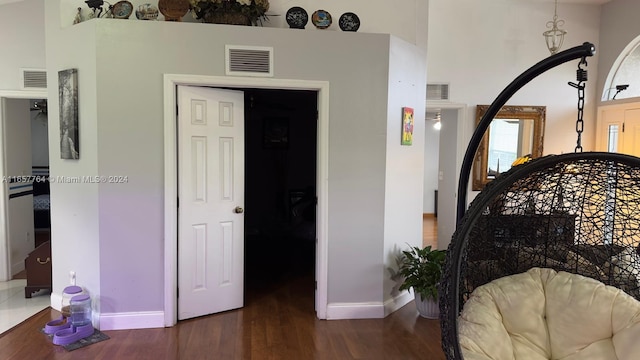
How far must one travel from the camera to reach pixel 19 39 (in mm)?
4582

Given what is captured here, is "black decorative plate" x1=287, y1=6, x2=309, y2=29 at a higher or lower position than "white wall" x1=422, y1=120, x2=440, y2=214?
higher

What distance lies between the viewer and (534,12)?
5.30 metres

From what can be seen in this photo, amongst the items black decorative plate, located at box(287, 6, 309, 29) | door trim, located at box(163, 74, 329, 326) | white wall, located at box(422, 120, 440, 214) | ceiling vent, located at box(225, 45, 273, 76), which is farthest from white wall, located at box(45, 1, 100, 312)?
white wall, located at box(422, 120, 440, 214)

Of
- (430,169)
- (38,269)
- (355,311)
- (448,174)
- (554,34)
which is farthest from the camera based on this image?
(430,169)

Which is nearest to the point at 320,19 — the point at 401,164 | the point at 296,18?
the point at 296,18

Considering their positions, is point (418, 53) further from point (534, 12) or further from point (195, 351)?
point (195, 351)

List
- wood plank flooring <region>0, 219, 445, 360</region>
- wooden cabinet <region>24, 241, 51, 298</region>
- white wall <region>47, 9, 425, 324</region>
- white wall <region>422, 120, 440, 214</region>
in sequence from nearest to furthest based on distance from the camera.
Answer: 1. wood plank flooring <region>0, 219, 445, 360</region>
2. white wall <region>47, 9, 425, 324</region>
3. wooden cabinet <region>24, 241, 51, 298</region>
4. white wall <region>422, 120, 440, 214</region>

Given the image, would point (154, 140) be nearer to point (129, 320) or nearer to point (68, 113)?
point (68, 113)

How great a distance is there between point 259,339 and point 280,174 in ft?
11.6

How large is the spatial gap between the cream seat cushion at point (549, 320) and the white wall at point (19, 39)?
4.67 meters

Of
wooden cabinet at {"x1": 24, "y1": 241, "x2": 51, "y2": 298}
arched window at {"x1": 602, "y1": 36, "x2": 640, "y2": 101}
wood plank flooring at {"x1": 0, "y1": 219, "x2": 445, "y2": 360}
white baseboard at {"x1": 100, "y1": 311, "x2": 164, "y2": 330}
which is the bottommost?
wood plank flooring at {"x1": 0, "y1": 219, "x2": 445, "y2": 360}

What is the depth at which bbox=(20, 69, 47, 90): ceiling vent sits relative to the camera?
4590 millimetres

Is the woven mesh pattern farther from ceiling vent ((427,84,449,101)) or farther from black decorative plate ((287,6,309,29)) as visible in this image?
ceiling vent ((427,84,449,101))

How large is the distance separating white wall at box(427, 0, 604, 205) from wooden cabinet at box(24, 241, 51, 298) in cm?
438
